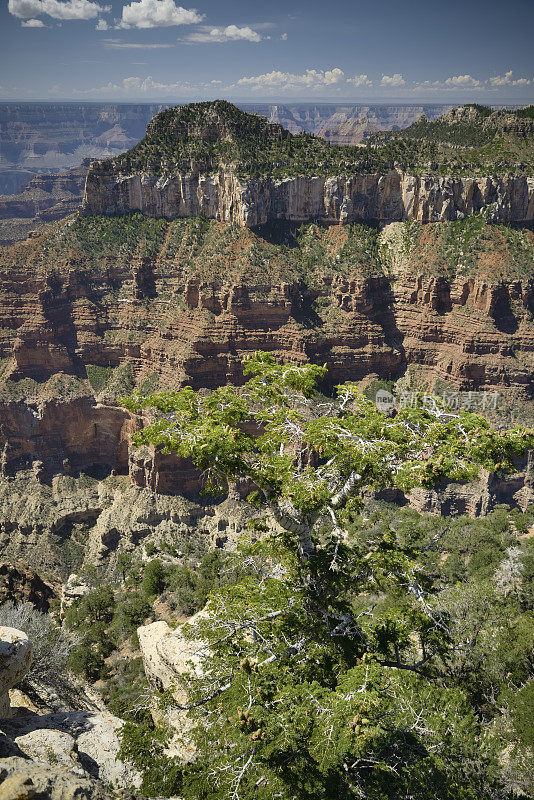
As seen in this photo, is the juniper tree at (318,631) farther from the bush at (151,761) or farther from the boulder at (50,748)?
the boulder at (50,748)

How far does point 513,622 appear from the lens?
1027 inches

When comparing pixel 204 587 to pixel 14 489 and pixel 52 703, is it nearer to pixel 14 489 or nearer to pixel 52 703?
pixel 52 703

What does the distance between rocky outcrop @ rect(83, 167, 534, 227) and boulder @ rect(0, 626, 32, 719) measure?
244ft

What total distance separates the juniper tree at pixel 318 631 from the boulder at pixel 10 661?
18.5 feet

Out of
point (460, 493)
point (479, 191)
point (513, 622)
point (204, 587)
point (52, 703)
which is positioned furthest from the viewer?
point (479, 191)

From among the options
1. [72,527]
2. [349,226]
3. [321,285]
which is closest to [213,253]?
[321,285]

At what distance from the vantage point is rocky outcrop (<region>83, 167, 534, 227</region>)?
78.2 metres

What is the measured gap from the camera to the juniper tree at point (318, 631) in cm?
1238

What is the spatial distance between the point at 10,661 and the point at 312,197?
81.0m

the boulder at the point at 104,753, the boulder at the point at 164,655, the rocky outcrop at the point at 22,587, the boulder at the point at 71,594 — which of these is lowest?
the boulder at the point at 71,594

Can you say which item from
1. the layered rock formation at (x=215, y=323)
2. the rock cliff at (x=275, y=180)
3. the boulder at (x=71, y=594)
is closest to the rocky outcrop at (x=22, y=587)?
the boulder at (x=71, y=594)

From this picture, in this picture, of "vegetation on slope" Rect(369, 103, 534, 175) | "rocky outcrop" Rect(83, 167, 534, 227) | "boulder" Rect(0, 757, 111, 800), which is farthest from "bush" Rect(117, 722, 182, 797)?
"vegetation on slope" Rect(369, 103, 534, 175)

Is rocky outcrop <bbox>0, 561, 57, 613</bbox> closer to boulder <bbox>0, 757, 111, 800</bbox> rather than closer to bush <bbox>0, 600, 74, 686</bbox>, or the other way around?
bush <bbox>0, 600, 74, 686</bbox>

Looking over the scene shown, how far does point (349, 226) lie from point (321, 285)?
41.1 feet
